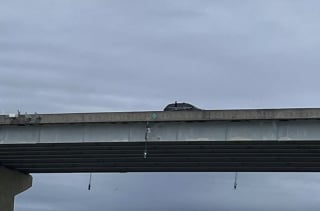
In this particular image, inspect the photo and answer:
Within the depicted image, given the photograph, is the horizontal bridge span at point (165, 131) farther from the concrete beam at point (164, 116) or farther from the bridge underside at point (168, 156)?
the concrete beam at point (164, 116)

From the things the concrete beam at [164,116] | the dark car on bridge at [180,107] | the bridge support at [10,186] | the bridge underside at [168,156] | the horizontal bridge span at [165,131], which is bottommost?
the bridge support at [10,186]

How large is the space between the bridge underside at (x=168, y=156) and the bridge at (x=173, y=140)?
0.05 m

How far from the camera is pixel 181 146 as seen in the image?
38.0 metres

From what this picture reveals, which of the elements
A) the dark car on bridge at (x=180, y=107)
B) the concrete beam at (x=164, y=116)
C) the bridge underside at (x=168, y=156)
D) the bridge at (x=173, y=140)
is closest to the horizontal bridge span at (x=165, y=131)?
the bridge at (x=173, y=140)

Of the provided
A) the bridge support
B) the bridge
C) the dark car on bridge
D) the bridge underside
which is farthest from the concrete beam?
the bridge support

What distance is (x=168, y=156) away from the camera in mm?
41250

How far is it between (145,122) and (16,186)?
15.0 m

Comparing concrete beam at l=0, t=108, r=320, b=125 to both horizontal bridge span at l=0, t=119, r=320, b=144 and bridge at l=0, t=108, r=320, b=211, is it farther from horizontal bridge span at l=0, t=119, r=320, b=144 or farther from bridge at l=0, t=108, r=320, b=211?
horizontal bridge span at l=0, t=119, r=320, b=144

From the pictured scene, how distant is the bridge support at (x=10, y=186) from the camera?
46.8 m

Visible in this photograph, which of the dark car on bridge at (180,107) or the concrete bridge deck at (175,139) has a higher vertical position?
the dark car on bridge at (180,107)

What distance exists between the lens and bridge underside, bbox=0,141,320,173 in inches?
1484

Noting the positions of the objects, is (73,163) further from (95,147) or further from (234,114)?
(234,114)

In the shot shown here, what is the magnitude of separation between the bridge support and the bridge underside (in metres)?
0.57

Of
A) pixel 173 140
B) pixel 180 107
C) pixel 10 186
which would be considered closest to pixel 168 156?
pixel 180 107
